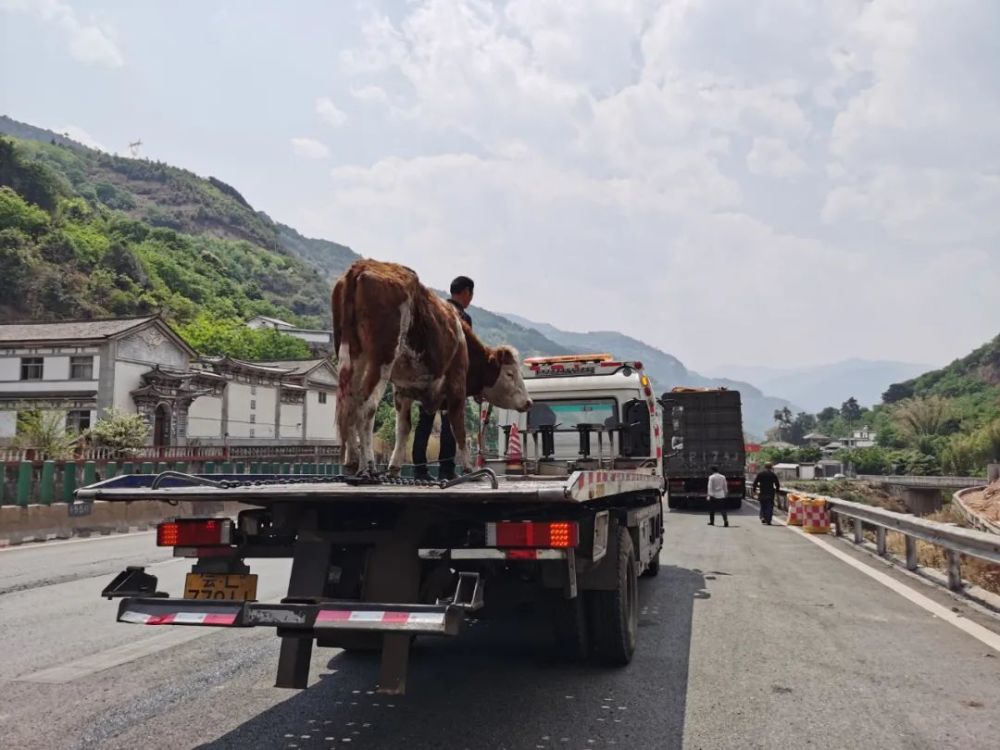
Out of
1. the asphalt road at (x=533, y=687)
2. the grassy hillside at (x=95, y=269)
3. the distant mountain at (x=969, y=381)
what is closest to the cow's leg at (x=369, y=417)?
the asphalt road at (x=533, y=687)

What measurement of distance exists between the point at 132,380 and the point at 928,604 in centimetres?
4213

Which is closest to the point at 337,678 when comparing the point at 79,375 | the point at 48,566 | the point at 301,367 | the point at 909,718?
the point at 909,718

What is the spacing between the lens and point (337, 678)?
5.58m

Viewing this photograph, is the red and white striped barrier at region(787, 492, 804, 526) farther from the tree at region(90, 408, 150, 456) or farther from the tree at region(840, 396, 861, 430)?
the tree at region(840, 396, 861, 430)

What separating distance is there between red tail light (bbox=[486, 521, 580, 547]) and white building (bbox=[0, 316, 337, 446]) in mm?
38003

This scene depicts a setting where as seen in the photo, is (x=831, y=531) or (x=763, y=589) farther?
(x=831, y=531)

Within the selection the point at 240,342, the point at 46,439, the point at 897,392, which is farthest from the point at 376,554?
the point at 897,392

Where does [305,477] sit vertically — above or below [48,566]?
above

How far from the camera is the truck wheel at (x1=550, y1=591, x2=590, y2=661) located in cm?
529

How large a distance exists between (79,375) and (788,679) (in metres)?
43.2

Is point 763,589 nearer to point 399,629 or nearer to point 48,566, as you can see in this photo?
point 399,629

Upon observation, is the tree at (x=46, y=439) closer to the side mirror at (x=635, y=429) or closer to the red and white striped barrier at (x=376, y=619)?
the side mirror at (x=635, y=429)

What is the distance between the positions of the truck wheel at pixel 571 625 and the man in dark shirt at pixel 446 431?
1521 millimetres

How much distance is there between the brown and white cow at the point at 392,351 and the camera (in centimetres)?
526
